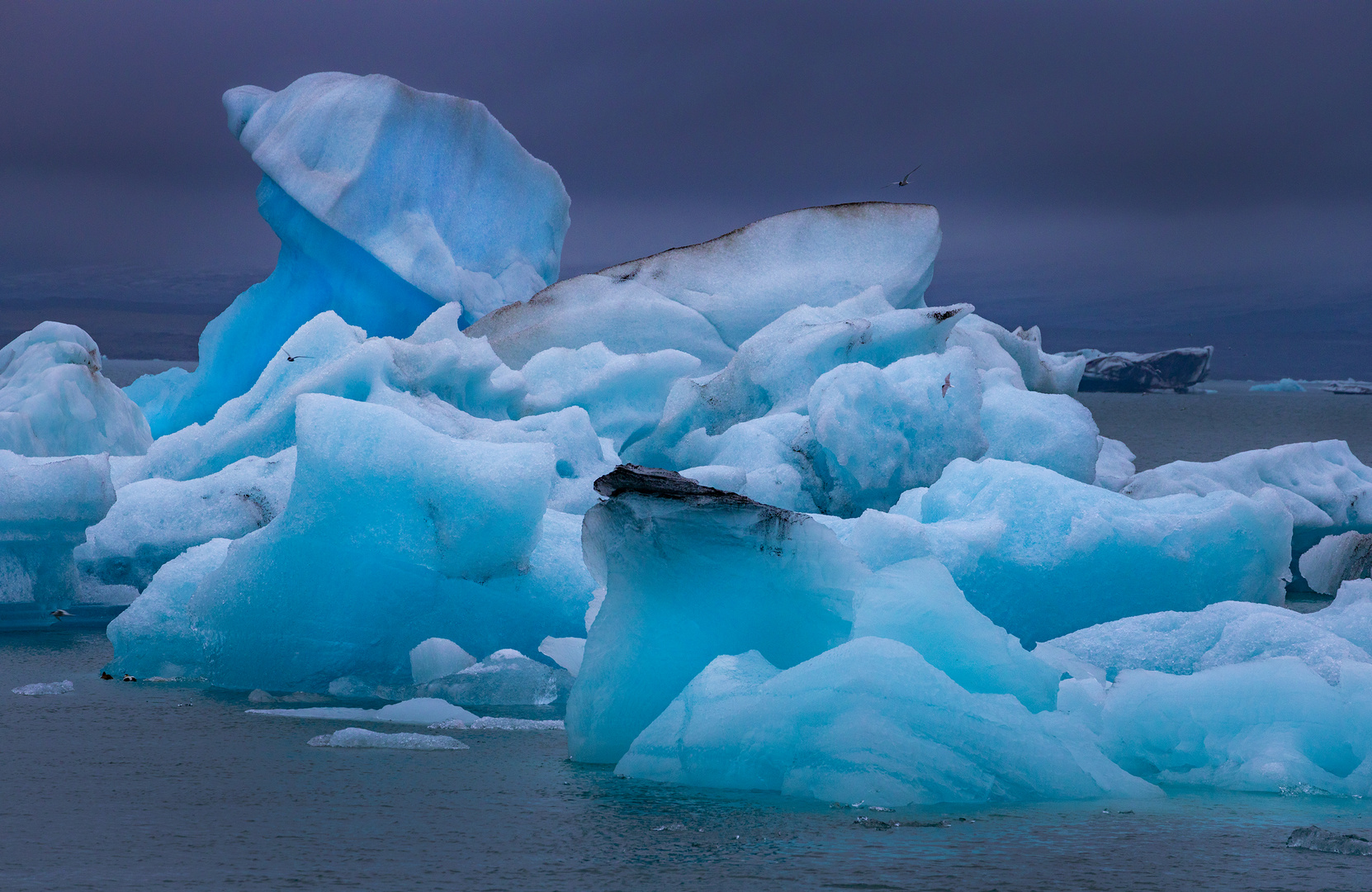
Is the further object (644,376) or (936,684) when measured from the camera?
A: (644,376)

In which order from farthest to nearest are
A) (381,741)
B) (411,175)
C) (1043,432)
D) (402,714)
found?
(411,175)
(1043,432)
(402,714)
(381,741)

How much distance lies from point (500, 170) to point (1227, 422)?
30612 mm

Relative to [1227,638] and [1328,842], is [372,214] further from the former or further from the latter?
[1328,842]

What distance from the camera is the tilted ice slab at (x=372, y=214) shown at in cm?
1210

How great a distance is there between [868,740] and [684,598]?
756 mm

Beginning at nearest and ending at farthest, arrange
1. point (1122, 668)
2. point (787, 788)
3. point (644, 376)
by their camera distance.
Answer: point (787, 788) → point (1122, 668) → point (644, 376)

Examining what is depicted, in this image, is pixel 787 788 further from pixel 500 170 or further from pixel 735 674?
pixel 500 170

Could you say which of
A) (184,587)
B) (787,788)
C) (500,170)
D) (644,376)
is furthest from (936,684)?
Result: (500,170)

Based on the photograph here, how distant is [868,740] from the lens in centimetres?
353

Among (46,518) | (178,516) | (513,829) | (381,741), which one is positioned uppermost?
(178,516)

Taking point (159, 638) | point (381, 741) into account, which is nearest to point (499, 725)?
point (381, 741)

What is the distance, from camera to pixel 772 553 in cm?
387

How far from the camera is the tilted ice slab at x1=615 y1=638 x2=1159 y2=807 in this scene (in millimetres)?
3541

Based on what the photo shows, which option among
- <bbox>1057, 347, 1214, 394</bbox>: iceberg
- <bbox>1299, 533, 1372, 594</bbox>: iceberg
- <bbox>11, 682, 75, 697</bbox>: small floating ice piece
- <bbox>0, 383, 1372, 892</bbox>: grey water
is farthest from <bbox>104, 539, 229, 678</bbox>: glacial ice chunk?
<bbox>1057, 347, 1214, 394</bbox>: iceberg
